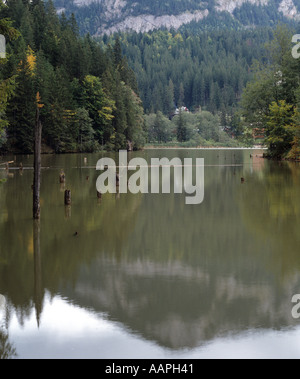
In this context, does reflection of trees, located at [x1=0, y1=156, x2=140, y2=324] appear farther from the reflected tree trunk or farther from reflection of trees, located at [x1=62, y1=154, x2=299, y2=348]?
reflection of trees, located at [x1=62, y1=154, x2=299, y2=348]

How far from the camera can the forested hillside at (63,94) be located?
84.6 m

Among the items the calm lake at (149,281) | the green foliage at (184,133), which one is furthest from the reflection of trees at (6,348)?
the green foliage at (184,133)

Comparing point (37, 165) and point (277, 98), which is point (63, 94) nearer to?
point (277, 98)

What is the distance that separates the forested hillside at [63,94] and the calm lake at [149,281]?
51.0 metres

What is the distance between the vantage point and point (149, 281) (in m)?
14.1

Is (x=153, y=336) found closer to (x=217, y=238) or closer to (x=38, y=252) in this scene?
(x=38, y=252)

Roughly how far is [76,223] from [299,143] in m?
42.0

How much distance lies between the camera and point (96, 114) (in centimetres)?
10075

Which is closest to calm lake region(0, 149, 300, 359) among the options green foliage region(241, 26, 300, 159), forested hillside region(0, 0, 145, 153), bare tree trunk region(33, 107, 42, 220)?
bare tree trunk region(33, 107, 42, 220)

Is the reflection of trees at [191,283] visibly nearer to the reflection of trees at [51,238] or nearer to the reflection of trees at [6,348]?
the reflection of trees at [51,238]

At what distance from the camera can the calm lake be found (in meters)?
10.2

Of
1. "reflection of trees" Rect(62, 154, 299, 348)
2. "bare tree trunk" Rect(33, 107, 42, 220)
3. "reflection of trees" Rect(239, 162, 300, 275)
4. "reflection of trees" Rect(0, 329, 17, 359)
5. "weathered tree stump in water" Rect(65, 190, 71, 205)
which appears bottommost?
"reflection of trees" Rect(0, 329, 17, 359)

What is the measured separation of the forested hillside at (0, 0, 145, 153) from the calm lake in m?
51.0

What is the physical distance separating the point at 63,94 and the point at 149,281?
80.8 meters
